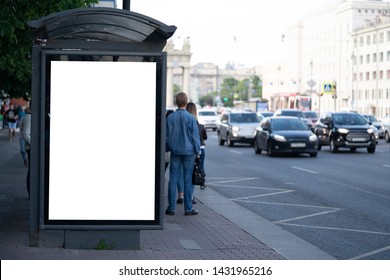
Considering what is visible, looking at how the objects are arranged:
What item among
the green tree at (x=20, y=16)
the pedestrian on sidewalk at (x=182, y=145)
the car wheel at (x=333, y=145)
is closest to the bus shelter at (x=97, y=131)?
the pedestrian on sidewalk at (x=182, y=145)

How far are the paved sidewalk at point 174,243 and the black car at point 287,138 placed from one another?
19392 mm

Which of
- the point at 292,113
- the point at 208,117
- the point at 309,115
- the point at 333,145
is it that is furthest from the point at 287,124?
the point at 208,117

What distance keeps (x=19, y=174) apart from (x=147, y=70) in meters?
13.9

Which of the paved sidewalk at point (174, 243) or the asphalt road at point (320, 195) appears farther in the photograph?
the asphalt road at point (320, 195)

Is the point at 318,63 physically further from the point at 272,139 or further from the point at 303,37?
the point at 272,139

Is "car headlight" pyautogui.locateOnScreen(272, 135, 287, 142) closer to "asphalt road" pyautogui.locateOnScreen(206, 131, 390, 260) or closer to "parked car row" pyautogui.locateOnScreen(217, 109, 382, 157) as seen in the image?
"parked car row" pyautogui.locateOnScreen(217, 109, 382, 157)

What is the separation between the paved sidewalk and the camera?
9.69m

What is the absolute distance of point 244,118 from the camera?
4525 cm

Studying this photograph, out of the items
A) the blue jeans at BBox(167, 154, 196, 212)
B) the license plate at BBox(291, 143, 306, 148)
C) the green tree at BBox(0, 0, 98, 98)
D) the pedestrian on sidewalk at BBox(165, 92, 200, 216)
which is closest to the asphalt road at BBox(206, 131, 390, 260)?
the license plate at BBox(291, 143, 306, 148)

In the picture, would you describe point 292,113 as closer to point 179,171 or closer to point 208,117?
point 208,117

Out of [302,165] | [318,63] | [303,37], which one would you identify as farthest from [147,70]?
[303,37]

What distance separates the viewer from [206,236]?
→ 38.2 ft

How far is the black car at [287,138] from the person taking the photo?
34500 mm

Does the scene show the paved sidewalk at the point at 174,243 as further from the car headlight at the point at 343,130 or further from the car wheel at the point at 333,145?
the car wheel at the point at 333,145
